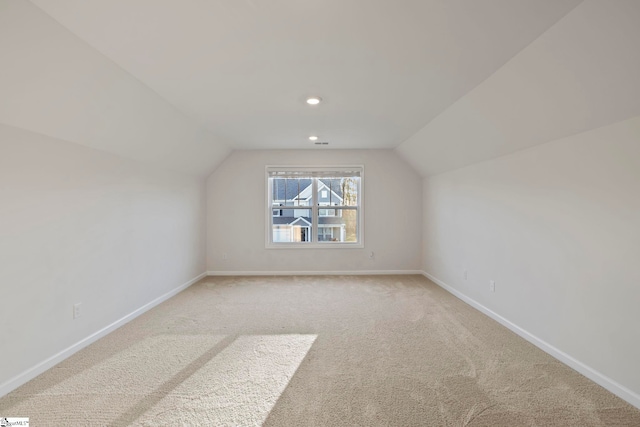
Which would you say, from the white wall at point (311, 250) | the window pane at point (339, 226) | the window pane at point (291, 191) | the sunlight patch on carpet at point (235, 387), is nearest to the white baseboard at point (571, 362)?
the white wall at point (311, 250)

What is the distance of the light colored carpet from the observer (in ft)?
5.52

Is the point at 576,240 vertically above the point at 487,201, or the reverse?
the point at 487,201

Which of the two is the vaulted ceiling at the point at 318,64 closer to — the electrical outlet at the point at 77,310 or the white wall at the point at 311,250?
the electrical outlet at the point at 77,310

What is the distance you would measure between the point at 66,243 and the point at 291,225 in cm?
339

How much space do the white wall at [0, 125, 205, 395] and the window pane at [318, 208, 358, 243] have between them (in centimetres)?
273

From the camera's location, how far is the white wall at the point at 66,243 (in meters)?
1.92

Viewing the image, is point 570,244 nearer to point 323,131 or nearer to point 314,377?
point 314,377

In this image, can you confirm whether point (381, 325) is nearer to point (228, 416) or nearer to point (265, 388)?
point (265, 388)

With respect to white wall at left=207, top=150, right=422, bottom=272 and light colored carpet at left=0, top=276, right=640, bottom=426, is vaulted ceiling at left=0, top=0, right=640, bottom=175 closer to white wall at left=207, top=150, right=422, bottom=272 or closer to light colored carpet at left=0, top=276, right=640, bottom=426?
light colored carpet at left=0, top=276, right=640, bottom=426

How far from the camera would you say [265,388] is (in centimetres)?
194

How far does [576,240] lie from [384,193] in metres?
3.11

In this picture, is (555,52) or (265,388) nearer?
(555,52)

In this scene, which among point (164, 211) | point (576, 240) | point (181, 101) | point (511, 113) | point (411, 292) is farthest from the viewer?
point (411, 292)

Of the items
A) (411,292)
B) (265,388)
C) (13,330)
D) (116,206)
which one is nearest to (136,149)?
(116,206)
